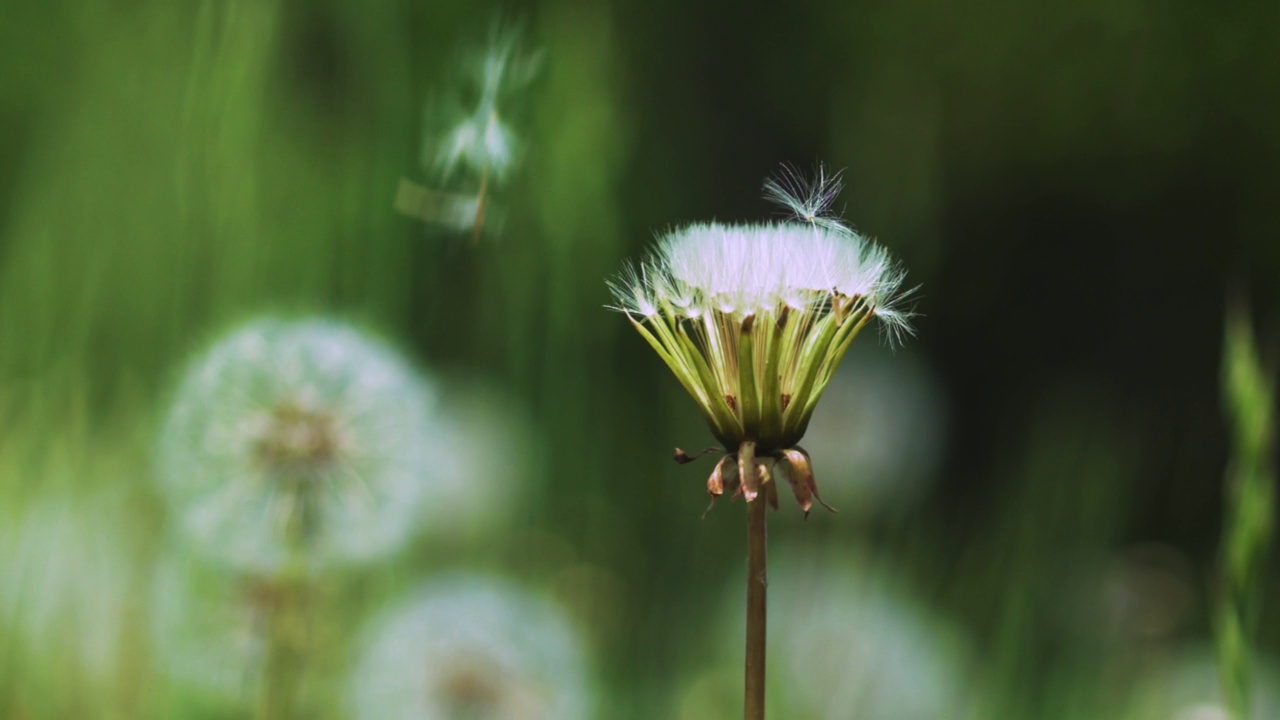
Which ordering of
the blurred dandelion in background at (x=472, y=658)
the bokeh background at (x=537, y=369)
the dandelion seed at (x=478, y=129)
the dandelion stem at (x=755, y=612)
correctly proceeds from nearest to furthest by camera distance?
the dandelion stem at (x=755, y=612), the dandelion seed at (x=478, y=129), the bokeh background at (x=537, y=369), the blurred dandelion in background at (x=472, y=658)

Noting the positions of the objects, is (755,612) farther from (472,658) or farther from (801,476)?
(472,658)

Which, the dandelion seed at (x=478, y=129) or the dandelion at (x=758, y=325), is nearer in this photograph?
the dandelion at (x=758, y=325)

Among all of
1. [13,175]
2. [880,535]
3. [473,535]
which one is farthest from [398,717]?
[13,175]

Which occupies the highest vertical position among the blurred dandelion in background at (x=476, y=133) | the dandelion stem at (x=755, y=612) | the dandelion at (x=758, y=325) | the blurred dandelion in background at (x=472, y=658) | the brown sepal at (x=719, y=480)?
the blurred dandelion in background at (x=476, y=133)

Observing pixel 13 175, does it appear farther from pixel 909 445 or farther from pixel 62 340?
pixel 909 445

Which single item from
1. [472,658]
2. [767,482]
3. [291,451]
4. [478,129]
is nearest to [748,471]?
[767,482]

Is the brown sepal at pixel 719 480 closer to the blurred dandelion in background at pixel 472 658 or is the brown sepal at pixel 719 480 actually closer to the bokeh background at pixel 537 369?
the bokeh background at pixel 537 369

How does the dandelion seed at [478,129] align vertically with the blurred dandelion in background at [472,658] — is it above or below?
above


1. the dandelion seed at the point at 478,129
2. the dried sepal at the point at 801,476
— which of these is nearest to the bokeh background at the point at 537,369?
the dandelion seed at the point at 478,129
